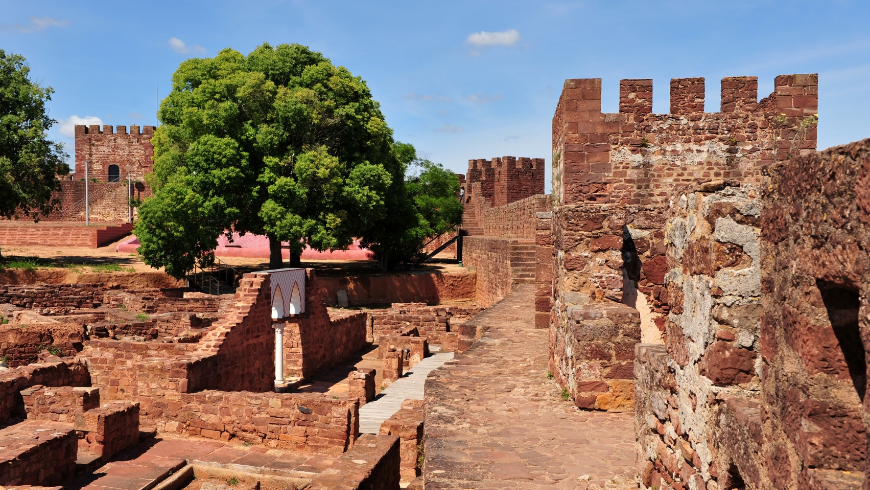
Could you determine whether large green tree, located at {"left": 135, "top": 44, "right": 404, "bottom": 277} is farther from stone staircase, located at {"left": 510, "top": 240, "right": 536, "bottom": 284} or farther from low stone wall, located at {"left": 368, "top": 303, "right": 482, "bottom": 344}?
stone staircase, located at {"left": 510, "top": 240, "right": 536, "bottom": 284}

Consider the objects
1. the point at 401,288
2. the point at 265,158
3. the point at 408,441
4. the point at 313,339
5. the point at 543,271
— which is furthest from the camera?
the point at 401,288

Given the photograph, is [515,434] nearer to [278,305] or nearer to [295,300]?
[278,305]

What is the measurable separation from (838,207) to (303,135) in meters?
23.7

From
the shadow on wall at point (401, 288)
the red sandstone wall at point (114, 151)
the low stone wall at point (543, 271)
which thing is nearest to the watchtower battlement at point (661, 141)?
the low stone wall at point (543, 271)

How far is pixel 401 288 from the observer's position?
91.6 feet

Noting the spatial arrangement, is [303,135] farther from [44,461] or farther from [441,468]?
[441,468]

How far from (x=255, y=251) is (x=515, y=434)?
32.6 metres

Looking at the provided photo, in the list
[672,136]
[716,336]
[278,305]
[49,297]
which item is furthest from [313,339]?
[716,336]

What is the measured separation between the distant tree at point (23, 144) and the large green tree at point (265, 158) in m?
5.13

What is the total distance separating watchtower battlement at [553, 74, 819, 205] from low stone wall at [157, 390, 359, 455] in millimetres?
4694

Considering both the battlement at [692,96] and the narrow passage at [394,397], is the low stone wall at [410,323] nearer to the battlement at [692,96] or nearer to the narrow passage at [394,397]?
the narrow passage at [394,397]

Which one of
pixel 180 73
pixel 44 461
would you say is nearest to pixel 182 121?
pixel 180 73

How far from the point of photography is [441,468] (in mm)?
4609

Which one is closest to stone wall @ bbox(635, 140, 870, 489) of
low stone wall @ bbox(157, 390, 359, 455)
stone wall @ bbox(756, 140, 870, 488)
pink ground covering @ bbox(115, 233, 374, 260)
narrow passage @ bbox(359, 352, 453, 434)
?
→ stone wall @ bbox(756, 140, 870, 488)
